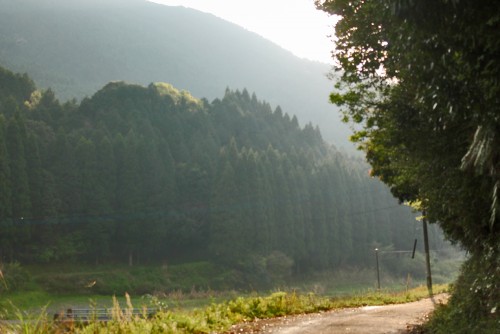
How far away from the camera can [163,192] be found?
82688mm

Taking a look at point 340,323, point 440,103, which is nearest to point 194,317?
point 340,323

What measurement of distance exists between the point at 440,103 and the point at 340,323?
8283mm

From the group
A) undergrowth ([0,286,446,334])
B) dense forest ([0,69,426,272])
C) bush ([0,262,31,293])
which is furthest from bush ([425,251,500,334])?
dense forest ([0,69,426,272])

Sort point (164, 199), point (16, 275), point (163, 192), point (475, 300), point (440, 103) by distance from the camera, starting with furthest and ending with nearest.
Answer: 1. point (163, 192)
2. point (164, 199)
3. point (16, 275)
4. point (475, 300)
5. point (440, 103)

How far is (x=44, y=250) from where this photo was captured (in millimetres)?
68312

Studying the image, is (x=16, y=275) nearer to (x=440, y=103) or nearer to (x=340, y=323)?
(x=340, y=323)

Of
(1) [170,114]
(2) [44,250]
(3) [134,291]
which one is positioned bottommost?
(3) [134,291]

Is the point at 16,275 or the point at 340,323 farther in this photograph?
the point at 16,275

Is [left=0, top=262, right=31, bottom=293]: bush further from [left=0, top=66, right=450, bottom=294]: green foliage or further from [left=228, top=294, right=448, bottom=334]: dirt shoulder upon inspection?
[left=228, top=294, right=448, bottom=334]: dirt shoulder

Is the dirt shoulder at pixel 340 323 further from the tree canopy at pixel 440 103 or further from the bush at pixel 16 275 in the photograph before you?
the bush at pixel 16 275

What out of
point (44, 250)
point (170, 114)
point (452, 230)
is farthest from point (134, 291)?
point (452, 230)

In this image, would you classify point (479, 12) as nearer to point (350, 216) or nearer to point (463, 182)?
point (463, 182)

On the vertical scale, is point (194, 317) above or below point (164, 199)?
below

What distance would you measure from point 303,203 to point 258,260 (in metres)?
19.5
